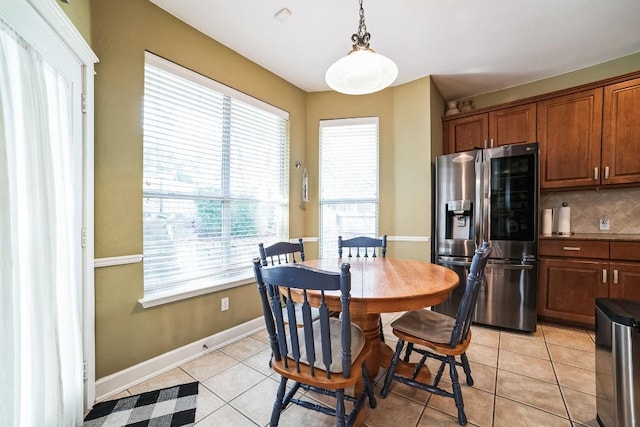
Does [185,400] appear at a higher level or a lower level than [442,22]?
lower

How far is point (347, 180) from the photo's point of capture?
346cm

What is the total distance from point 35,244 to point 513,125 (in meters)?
4.14

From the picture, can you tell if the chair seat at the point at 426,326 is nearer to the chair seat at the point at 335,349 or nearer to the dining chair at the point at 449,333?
the dining chair at the point at 449,333

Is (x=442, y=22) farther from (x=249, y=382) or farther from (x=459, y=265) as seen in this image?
(x=249, y=382)

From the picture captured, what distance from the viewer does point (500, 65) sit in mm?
2904

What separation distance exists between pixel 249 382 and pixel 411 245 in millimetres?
2269

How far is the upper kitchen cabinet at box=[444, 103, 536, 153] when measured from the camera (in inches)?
119

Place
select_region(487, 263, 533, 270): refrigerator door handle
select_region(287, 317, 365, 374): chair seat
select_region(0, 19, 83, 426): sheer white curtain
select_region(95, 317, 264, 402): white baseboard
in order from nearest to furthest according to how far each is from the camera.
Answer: select_region(0, 19, 83, 426): sheer white curtain → select_region(287, 317, 365, 374): chair seat → select_region(95, 317, 264, 402): white baseboard → select_region(487, 263, 533, 270): refrigerator door handle

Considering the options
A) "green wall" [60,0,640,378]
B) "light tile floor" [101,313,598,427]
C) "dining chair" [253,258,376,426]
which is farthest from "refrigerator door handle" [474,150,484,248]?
"dining chair" [253,258,376,426]

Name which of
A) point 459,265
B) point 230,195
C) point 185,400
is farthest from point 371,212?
point 185,400

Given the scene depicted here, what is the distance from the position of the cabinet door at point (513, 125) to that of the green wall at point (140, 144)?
449 mm

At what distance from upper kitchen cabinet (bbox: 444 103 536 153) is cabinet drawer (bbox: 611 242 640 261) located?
129 cm

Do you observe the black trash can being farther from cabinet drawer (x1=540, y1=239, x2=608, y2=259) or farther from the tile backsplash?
the tile backsplash

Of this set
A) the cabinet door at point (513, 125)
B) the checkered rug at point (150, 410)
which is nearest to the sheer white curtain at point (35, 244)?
the checkered rug at point (150, 410)
